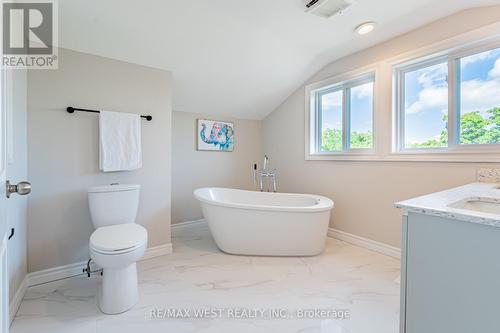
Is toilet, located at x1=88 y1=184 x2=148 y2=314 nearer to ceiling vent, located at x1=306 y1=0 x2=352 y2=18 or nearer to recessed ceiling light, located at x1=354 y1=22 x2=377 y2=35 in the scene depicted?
ceiling vent, located at x1=306 y1=0 x2=352 y2=18

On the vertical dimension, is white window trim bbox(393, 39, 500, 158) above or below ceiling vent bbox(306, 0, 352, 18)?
below

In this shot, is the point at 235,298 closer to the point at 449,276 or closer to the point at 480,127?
the point at 449,276

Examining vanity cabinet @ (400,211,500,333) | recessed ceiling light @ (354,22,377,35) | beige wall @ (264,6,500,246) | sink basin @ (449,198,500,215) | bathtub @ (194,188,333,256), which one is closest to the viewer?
vanity cabinet @ (400,211,500,333)

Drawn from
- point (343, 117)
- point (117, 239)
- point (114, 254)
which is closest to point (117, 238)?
point (117, 239)

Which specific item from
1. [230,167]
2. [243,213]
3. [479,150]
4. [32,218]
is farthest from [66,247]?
[479,150]

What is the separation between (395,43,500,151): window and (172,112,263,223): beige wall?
223 centimetres

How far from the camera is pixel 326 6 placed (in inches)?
78.6

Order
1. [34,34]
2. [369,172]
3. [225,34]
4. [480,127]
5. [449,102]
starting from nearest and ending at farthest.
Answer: [34,34]
[480,127]
[449,102]
[225,34]
[369,172]

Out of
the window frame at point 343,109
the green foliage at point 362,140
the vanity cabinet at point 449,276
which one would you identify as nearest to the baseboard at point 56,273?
the vanity cabinet at point 449,276

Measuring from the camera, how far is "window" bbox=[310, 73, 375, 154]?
290 centimetres

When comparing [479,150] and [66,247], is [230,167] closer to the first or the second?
[66,247]

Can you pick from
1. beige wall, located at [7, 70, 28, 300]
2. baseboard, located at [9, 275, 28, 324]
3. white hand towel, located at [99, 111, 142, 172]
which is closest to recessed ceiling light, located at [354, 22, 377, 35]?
white hand towel, located at [99, 111, 142, 172]

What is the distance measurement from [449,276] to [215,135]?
323 cm

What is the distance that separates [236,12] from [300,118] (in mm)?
1805
